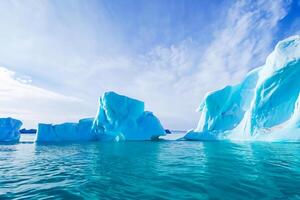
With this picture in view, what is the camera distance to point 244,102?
98.0 feet

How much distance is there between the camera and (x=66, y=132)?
29.8m

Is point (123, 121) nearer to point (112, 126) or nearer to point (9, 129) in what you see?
point (112, 126)

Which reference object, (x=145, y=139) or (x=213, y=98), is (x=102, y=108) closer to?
(x=145, y=139)

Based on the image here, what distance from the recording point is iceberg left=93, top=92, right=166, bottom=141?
3003 centimetres

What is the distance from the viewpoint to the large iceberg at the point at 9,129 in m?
30.8

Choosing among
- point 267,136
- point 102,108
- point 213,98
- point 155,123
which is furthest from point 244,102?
point 102,108

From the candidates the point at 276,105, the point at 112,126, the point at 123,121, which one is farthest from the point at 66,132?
the point at 276,105

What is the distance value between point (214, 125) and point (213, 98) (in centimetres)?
381

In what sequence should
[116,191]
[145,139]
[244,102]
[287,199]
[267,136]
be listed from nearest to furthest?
[287,199] < [116,191] < [267,136] < [244,102] < [145,139]

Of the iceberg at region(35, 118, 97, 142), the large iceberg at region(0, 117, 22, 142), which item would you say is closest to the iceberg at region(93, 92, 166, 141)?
the iceberg at region(35, 118, 97, 142)

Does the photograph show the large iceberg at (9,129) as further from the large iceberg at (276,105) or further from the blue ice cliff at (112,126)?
the large iceberg at (276,105)

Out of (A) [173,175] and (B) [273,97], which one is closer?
(A) [173,175]

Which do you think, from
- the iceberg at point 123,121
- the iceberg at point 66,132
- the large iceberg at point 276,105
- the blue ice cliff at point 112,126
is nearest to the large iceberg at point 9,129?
the iceberg at point 66,132

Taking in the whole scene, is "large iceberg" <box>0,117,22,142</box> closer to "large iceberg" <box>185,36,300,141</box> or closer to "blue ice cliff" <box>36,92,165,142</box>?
"blue ice cliff" <box>36,92,165,142</box>
